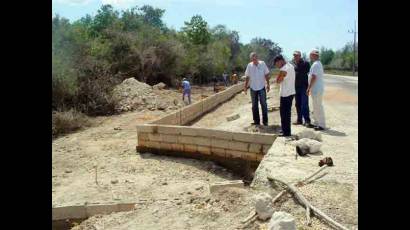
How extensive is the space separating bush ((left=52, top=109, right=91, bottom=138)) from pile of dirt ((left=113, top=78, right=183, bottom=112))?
276 centimetres

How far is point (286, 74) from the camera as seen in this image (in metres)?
7.72

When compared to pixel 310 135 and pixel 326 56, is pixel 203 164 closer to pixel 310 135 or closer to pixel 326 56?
pixel 310 135

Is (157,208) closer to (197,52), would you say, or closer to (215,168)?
(215,168)

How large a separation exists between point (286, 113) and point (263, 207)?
3.40 meters

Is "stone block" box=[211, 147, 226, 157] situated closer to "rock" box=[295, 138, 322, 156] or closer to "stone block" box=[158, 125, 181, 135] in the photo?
"stone block" box=[158, 125, 181, 135]

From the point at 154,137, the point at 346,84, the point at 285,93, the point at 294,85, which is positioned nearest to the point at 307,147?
the point at 285,93

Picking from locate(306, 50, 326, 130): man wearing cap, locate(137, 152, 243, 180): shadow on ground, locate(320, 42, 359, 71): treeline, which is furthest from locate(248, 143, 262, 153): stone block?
locate(320, 42, 359, 71): treeline

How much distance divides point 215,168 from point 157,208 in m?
2.92

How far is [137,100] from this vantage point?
17141 millimetres

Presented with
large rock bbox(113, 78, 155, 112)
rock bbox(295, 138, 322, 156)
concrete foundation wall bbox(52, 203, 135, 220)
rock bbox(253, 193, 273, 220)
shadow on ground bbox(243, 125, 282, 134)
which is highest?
large rock bbox(113, 78, 155, 112)

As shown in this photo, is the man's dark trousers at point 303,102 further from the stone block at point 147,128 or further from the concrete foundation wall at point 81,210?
the concrete foundation wall at point 81,210

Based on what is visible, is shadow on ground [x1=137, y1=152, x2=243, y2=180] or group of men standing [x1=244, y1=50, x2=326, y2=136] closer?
group of men standing [x1=244, y1=50, x2=326, y2=136]

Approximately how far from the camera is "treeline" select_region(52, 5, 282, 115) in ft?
50.6
